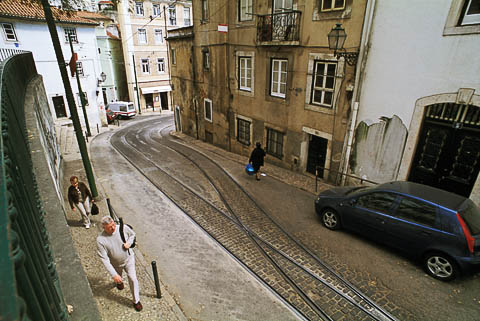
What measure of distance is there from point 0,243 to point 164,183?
1107 centimetres

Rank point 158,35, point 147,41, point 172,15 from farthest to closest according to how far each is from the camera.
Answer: point 158,35 < point 172,15 < point 147,41

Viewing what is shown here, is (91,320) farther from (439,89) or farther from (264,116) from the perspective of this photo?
(264,116)

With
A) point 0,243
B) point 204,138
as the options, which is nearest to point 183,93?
point 204,138

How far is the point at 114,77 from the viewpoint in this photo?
39.4 m

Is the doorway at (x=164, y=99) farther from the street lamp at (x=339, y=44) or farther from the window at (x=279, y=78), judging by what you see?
the street lamp at (x=339, y=44)

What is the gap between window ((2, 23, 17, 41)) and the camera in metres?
21.6

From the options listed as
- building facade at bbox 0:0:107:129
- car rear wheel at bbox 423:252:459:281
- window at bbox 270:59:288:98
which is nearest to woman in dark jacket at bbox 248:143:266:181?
window at bbox 270:59:288:98

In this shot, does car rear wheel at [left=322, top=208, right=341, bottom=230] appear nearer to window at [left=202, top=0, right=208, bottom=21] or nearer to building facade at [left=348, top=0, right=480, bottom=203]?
building facade at [left=348, top=0, right=480, bottom=203]

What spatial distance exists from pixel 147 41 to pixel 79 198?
36035 mm

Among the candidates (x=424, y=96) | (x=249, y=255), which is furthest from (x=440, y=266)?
(x=424, y=96)

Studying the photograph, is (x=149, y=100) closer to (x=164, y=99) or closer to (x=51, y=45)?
(x=164, y=99)

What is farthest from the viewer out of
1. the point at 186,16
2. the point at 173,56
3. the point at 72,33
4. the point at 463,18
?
the point at 186,16

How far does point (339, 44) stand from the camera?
31.9 ft

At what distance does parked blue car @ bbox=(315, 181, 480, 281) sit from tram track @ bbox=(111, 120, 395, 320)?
1.70m
